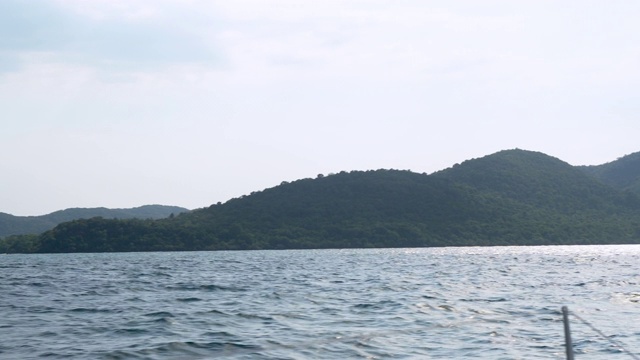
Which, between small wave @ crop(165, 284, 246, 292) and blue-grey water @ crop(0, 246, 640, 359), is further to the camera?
small wave @ crop(165, 284, 246, 292)

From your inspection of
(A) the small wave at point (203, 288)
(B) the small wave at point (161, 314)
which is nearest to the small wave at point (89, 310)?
(B) the small wave at point (161, 314)

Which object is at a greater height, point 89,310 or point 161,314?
point 89,310

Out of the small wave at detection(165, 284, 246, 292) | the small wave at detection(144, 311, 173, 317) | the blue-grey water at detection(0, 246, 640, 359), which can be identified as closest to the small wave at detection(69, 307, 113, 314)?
the blue-grey water at detection(0, 246, 640, 359)

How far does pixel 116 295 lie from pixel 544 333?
27282 mm

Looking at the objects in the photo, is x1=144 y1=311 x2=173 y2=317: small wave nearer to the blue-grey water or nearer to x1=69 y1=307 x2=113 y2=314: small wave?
the blue-grey water

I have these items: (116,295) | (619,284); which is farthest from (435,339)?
(619,284)

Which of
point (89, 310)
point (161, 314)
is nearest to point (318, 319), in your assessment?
point (161, 314)

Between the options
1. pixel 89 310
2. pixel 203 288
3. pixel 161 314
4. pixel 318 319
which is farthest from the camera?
pixel 203 288

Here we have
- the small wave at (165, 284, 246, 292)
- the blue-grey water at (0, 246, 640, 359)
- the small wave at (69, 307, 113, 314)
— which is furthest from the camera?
the small wave at (165, 284, 246, 292)

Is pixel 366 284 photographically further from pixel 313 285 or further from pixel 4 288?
pixel 4 288

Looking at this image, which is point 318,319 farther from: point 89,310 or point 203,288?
point 203,288

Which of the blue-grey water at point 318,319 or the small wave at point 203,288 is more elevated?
the small wave at point 203,288

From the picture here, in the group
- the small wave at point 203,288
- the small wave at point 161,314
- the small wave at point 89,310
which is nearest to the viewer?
the small wave at point 161,314

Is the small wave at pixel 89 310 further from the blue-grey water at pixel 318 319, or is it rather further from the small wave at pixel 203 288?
the small wave at pixel 203 288
